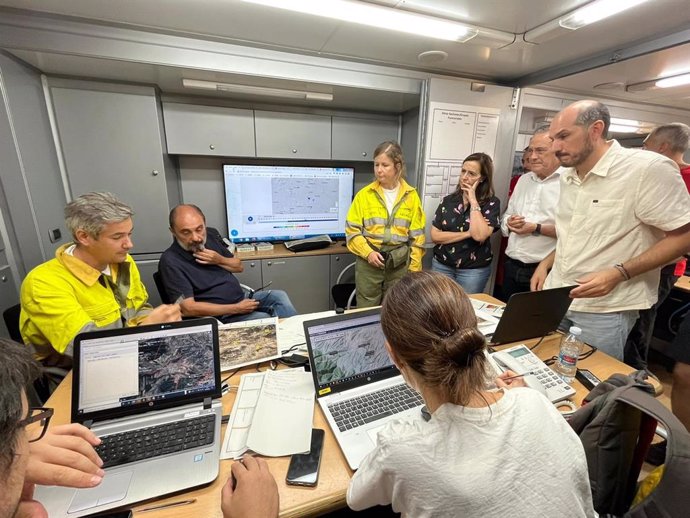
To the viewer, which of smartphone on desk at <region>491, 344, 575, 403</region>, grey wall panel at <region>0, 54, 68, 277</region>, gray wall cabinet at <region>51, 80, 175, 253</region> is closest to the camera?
smartphone on desk at <region>491, 344, 575, 403</region>

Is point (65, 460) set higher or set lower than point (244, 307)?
higher

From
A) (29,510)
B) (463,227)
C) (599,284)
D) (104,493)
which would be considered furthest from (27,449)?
(463,227)

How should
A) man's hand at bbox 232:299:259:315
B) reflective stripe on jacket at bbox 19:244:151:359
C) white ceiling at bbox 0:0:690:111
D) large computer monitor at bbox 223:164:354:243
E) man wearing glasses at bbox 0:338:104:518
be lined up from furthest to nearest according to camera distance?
large computer monitor at bbox 223:164:354:243 → man's hand at bbox 232:299:259:315 → white ceiling at bbox 0:0:690:111 → reflective stripe on jacket at bbox 19:244:151:359 → man wearing glasses at bbox 0:338:104:518

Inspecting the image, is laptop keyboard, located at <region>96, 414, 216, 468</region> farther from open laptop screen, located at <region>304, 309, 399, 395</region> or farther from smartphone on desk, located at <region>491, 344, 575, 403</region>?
→ smartphone on desk, located at <region>491, 344, 575, 403</region>

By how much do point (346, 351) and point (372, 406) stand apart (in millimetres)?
202

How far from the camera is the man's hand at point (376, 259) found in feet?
7.84

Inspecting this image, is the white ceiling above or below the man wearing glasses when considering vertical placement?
above

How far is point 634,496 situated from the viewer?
0.75m

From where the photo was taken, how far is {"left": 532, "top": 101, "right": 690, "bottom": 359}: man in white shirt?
54.4 inches

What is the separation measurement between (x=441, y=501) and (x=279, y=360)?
0.89 metres

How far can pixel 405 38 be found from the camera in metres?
2.06

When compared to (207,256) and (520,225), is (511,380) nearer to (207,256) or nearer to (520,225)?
(520,225)

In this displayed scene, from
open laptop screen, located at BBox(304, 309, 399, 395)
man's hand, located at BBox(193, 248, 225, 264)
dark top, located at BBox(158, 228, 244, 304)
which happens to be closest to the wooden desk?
open laptop screen, located at BBox(304, 309, 399, 395)

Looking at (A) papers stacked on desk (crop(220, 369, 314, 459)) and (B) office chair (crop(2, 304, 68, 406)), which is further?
(B) office chair (crop(2, 304, 68, 406))
